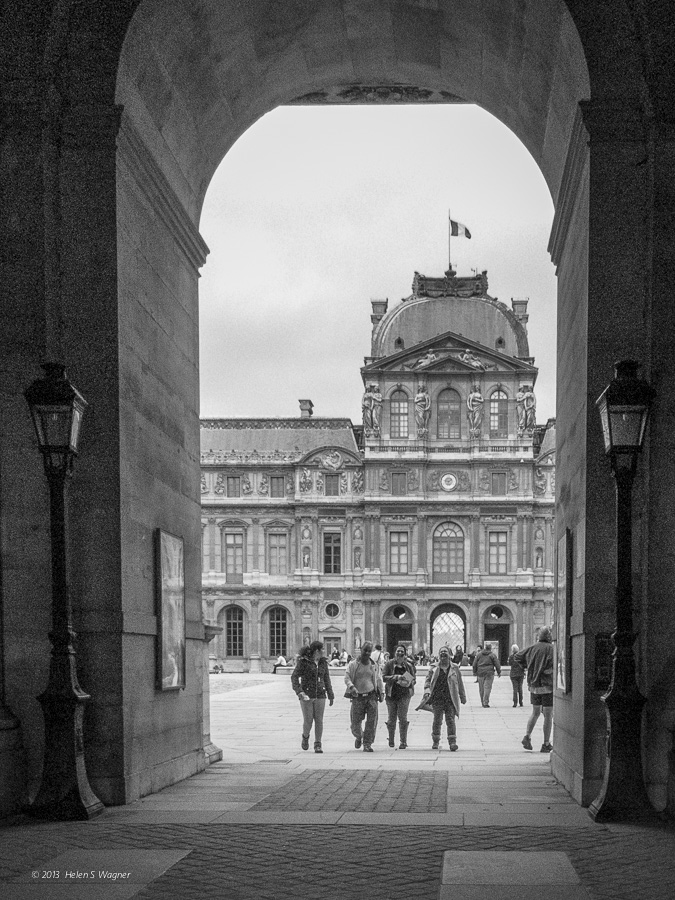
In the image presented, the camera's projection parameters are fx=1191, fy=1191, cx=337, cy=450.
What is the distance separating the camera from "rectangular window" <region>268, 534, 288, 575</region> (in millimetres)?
66875

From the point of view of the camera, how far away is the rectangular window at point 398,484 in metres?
65.4

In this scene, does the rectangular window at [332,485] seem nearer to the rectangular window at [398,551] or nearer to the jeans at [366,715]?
the rectangular window at [398,551]

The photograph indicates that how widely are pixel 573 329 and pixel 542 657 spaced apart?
540cm

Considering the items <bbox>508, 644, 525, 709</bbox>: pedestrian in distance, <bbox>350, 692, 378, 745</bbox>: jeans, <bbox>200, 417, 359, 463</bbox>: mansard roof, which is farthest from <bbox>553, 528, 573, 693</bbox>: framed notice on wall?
<bbox>200, 417, 359, 463</bbox>: mansard roof

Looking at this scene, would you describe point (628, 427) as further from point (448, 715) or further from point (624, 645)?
point (448, 715)

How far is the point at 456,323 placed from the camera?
217 feet

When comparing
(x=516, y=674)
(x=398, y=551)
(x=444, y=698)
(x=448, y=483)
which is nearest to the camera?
(x=444, y=698)

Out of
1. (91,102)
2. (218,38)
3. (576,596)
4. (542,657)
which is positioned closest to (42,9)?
(91,102)

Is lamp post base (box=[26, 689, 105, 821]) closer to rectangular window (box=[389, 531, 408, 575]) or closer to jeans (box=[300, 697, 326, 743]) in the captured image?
jeans (box=[300, 697, 326, 743])

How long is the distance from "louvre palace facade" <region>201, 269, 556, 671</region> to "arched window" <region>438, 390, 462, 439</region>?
78 mm

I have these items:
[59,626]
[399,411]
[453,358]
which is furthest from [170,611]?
[399,411]

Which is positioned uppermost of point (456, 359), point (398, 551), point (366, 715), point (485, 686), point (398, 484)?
point (456, 359)

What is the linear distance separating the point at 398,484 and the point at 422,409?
4.33 metres

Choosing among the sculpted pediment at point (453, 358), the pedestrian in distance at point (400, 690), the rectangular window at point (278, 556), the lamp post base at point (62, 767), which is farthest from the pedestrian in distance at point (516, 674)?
the rectangular window at point (278, 556)
